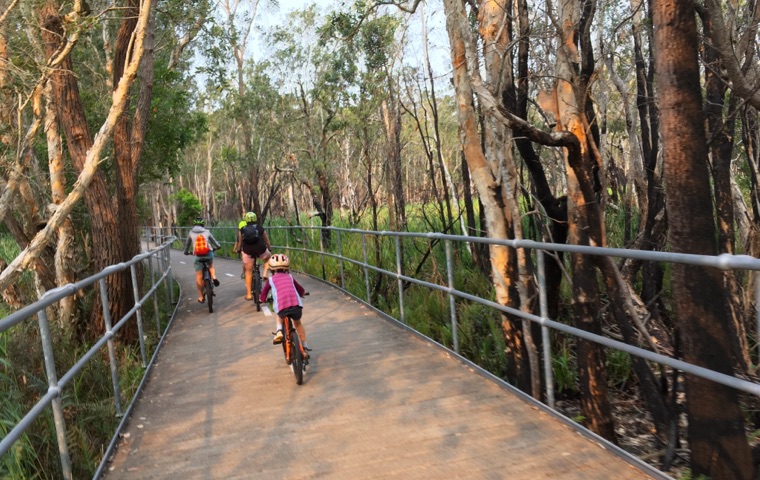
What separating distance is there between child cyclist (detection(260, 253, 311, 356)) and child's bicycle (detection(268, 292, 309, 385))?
90 mm

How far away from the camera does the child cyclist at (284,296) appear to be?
21.6 feet

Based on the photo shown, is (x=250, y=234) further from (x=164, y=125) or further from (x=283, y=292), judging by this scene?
(x=164, y=125)

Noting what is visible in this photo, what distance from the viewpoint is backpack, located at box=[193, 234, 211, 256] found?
36.2 ft

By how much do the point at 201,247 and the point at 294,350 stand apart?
5.56 meters

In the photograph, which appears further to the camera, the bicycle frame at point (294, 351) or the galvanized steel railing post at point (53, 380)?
the bicycle frame at point (294, 351)

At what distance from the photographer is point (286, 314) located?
6535 mm

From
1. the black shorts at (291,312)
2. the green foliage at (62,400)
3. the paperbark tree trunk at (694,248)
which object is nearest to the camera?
the paperbark tree trunk at (694,248)

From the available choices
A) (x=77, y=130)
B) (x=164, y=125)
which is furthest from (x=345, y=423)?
(x=164, y=125)

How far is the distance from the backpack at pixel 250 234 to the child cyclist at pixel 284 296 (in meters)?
4.17

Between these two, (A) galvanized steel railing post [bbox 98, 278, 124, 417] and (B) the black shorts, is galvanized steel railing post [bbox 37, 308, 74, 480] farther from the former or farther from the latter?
(B) the black shorts

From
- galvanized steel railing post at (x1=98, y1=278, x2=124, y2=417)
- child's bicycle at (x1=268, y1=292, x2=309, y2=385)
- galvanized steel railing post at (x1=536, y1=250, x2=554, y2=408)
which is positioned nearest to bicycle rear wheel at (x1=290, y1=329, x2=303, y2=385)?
child's bicycle at (x1=268, y1=292, x2=309, y2=385)

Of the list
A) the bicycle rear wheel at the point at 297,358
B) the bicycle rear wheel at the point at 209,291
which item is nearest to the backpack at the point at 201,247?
the bicycle rear wheel at the point at 209,291

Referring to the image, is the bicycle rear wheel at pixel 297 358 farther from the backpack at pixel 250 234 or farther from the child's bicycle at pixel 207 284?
the backpack at pixel 250 234

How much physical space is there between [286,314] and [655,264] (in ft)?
16.5
